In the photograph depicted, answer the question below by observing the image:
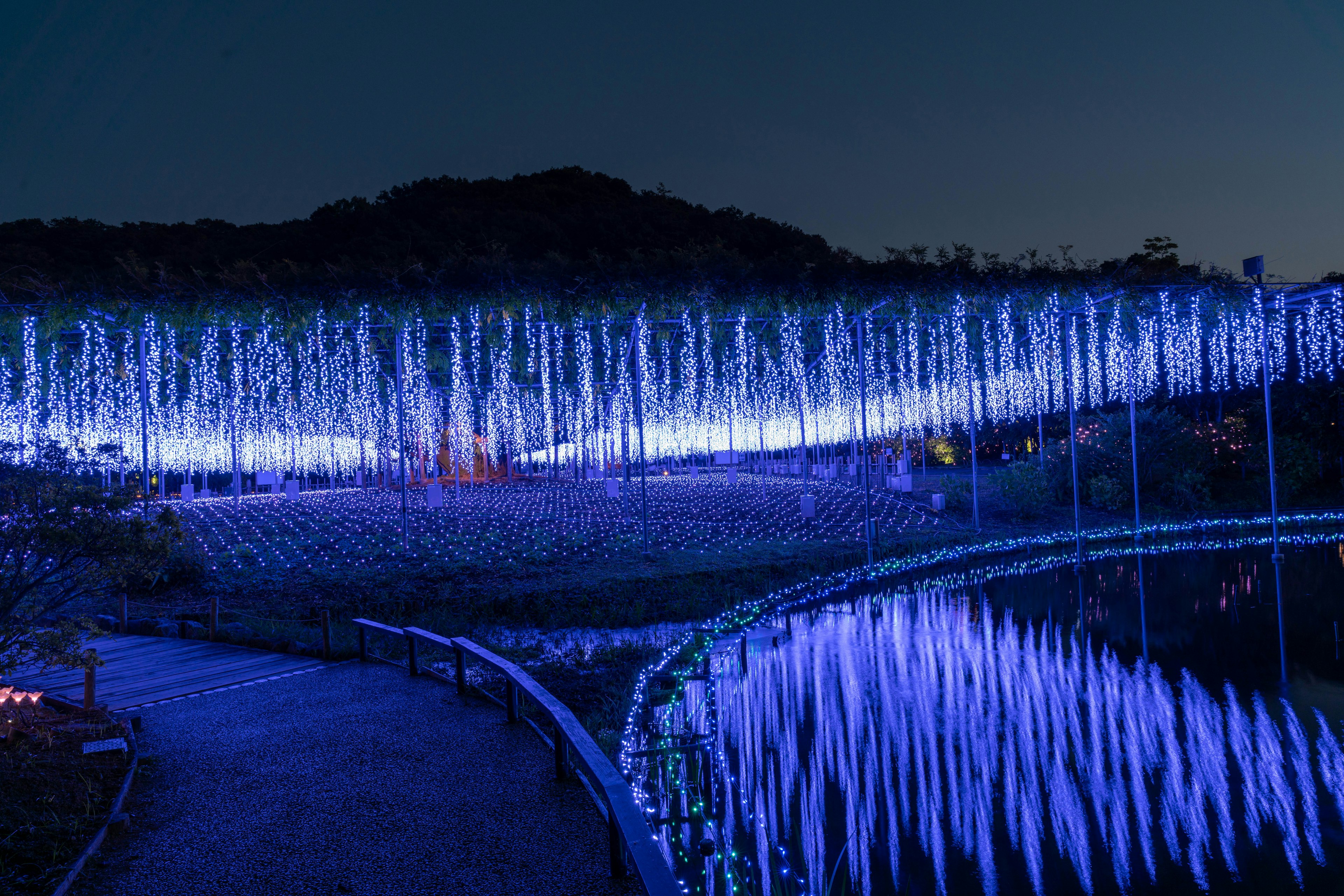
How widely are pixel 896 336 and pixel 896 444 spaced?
30671 mm

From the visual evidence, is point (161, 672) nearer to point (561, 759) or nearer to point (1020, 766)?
point (561, 759)

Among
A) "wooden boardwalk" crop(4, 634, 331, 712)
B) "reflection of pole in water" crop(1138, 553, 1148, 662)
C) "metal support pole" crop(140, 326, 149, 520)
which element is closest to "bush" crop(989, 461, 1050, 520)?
"reflection of pole in water" crop(1138, 553, 1148, 662)

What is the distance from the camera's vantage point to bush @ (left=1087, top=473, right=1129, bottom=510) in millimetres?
17391

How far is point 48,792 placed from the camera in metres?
3.38

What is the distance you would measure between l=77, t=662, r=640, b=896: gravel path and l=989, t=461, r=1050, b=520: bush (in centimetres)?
1513

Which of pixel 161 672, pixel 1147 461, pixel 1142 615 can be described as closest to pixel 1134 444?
pixel 1142 615

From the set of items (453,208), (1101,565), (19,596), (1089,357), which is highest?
(453,208)

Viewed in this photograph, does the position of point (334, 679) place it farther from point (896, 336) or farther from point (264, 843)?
point (896, 336)

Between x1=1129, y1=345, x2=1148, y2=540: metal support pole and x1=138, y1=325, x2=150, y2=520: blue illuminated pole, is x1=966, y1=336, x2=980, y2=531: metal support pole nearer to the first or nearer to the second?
x1=1129, y1=345, x2=1148, y2=540: metal support pole

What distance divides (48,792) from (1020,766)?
470cm

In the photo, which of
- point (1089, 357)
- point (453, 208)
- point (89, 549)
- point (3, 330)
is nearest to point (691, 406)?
point (453, 208)

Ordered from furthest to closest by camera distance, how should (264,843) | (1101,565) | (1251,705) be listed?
(1101,565) < (1251,705) < (264,843)

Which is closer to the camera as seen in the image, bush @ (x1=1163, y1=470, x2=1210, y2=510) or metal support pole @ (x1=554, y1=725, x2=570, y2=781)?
metal support pole @ (x1=554, y1=725, x2=570, y2=781)

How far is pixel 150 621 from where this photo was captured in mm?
8219
